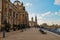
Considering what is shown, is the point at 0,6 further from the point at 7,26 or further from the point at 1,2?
the point at 7,26

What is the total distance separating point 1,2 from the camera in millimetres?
63812

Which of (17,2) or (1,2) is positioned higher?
(17,2)

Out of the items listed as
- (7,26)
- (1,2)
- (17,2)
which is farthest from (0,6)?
(17,2)

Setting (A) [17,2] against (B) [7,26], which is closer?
(B) [7,26]

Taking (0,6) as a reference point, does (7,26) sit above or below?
below

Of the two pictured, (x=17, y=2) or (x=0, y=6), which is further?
(x=17, y=2)

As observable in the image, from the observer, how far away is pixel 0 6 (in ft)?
206

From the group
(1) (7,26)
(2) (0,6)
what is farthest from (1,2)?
(1) (7,26)

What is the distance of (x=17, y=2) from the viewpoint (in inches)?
A: 6363

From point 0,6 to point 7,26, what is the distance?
8.34 m

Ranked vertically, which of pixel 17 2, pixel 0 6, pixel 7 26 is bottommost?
pixel 7 26

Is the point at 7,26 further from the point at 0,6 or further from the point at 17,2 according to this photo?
the point at 17,2

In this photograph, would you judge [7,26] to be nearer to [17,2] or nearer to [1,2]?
[1,2]
